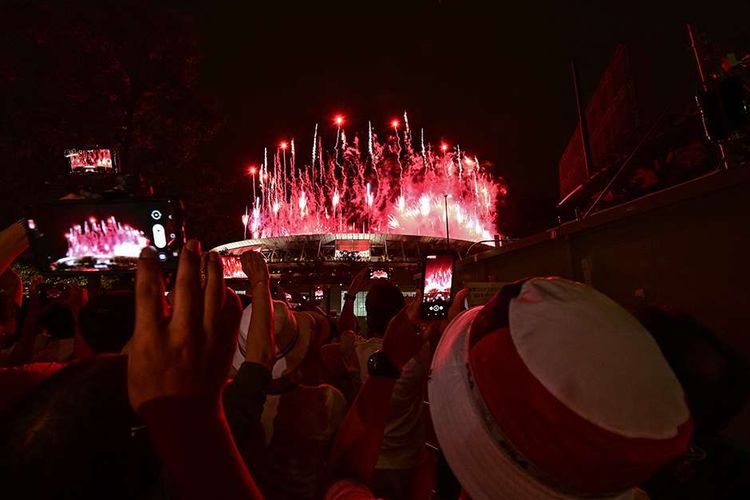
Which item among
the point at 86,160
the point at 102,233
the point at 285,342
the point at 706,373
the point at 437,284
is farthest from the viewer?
the point at 437,284

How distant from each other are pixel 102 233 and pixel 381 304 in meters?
1.79

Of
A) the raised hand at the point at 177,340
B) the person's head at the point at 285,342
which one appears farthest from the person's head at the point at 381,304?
the raised hand at the point at 177,340

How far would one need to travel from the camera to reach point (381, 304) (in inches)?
128

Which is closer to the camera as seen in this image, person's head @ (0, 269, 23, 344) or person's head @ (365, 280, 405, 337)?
person's head @ (365, 280, 405, 337)

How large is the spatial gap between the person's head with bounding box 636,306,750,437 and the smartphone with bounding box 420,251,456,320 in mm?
2061

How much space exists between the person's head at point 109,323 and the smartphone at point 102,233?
28 centimetres

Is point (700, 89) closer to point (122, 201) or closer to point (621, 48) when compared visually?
point (122, 201)

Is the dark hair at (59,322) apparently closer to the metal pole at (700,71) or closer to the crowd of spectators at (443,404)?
the crowd of spectators at (443,404)

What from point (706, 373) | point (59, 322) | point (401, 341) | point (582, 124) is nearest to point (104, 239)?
point (401, 341)

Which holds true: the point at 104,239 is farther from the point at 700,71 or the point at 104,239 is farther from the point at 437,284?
the point at 700,71

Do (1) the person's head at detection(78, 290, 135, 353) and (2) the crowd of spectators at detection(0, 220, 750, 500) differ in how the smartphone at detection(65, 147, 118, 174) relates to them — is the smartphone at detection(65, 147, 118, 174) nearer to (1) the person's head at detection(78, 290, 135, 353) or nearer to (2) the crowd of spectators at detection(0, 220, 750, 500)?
(1) the person's head at detection(78, 290, 135, 353)

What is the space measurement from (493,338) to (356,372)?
8.49ft

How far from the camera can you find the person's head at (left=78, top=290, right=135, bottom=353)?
187 centimetres

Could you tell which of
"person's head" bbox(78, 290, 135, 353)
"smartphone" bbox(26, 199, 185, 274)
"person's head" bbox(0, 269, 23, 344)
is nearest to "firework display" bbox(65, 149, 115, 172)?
"smartphone" bbox(26, 199, 185, 274)
